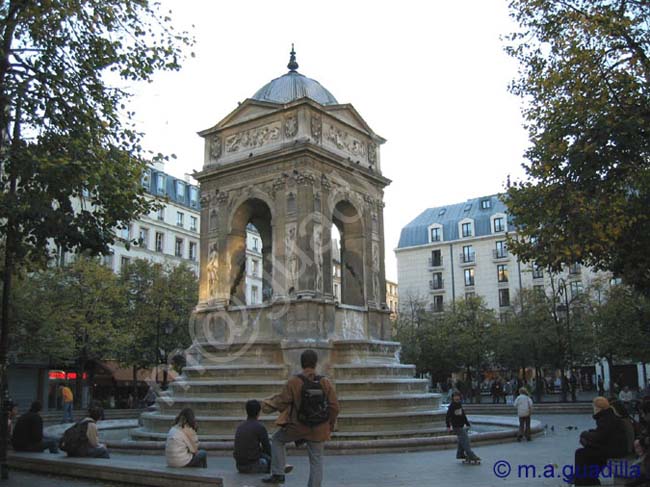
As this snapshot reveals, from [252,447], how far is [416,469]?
4077mm

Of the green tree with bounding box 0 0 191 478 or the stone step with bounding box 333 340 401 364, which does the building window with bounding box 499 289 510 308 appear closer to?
the stone step with bounding box 333 340 401 364

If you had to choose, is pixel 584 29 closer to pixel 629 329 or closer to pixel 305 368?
pixel 305 368

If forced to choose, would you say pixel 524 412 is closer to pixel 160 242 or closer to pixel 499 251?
pixel 160 242

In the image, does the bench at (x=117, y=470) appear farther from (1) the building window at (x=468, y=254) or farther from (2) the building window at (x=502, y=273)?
(1) the building window at (x=468, y=254)

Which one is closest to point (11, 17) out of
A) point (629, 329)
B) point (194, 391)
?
point (194, 391)

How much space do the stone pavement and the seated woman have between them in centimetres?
41

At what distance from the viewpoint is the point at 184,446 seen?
34.0 feet

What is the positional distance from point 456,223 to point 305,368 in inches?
2836

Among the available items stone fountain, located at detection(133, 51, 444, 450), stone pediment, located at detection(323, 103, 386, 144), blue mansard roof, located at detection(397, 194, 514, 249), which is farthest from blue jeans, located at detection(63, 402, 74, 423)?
blue mansard roof, located at detection(397, 194, 514, 249)

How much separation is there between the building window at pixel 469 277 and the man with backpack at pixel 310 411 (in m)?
69.3

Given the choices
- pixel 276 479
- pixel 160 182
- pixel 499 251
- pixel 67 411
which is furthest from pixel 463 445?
pixel 499 251

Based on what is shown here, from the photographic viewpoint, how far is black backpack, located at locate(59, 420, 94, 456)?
39.1 feet

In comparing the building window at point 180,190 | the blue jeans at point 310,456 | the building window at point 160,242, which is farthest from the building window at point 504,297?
the blue jeans at point 310,456

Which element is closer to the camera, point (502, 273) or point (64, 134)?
point (64, 134)
